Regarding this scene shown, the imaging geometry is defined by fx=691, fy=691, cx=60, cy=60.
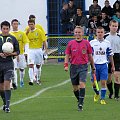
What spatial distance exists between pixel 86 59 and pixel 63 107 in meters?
1.30

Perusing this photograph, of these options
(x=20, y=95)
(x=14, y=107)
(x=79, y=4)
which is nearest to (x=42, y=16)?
(x=79, y=4)

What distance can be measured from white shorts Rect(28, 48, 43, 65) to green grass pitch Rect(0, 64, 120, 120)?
2.53ft

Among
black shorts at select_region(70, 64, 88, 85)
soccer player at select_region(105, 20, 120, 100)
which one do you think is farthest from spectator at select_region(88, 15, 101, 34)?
black shorts at select_region(70, 64, 88, 85)

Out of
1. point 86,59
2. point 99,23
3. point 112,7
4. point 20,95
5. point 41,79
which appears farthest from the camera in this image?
point 112,7

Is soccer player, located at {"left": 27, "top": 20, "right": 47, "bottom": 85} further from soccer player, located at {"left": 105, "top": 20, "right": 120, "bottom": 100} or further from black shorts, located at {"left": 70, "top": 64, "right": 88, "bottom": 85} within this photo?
black shorts, located at {"left": 70, "top": 64, "right": 88, "bottom": 85}

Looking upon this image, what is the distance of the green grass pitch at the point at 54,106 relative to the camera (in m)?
14.2

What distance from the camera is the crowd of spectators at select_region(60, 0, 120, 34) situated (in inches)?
1223

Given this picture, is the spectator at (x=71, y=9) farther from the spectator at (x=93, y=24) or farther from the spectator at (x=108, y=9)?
the spectator at (x=108, y=9)

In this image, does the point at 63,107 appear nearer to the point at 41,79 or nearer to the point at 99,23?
the point at 41,79

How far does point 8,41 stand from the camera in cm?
1510

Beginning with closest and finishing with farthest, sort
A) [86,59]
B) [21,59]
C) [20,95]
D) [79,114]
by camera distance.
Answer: [79,114] < [86,59] < [20,95] < [21,59]

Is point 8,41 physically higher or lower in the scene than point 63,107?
higher

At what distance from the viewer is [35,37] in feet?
74.3

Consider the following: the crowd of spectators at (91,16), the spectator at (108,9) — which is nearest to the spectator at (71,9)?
the crowd of spectators at (91,16)
